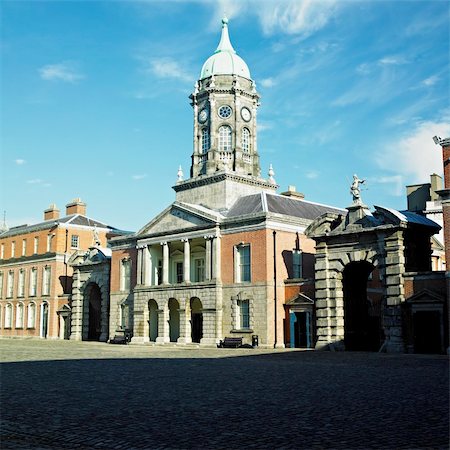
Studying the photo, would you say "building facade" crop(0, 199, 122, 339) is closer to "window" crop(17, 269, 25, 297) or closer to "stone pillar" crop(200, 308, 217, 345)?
"window" crop(17, 269, 25, 297)

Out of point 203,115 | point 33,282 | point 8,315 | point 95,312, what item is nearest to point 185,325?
point 95,312

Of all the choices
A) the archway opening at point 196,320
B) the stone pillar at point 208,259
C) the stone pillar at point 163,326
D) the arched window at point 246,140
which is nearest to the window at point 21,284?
the stone pillar at point 163,326

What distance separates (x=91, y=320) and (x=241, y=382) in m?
48.5

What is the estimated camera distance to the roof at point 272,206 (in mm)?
47812

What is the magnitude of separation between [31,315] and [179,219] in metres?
26.9

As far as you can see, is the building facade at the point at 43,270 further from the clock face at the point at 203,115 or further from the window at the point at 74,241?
the clock face at the point at 203,115

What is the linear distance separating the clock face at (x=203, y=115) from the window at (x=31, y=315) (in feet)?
94.7

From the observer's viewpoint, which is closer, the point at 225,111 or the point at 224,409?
the point at 224,409

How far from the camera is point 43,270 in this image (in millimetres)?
66750

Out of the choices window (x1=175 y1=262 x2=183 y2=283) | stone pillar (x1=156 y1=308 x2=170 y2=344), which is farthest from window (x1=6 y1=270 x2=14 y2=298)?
stone pillar (x1=156 y1=308 x2=170 y2=344)

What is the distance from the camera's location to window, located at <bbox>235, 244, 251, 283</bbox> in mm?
45469

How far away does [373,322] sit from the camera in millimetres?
40938

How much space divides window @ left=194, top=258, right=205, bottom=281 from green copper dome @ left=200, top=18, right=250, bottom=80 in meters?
17.1

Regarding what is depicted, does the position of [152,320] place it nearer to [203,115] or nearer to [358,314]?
[203,115]
